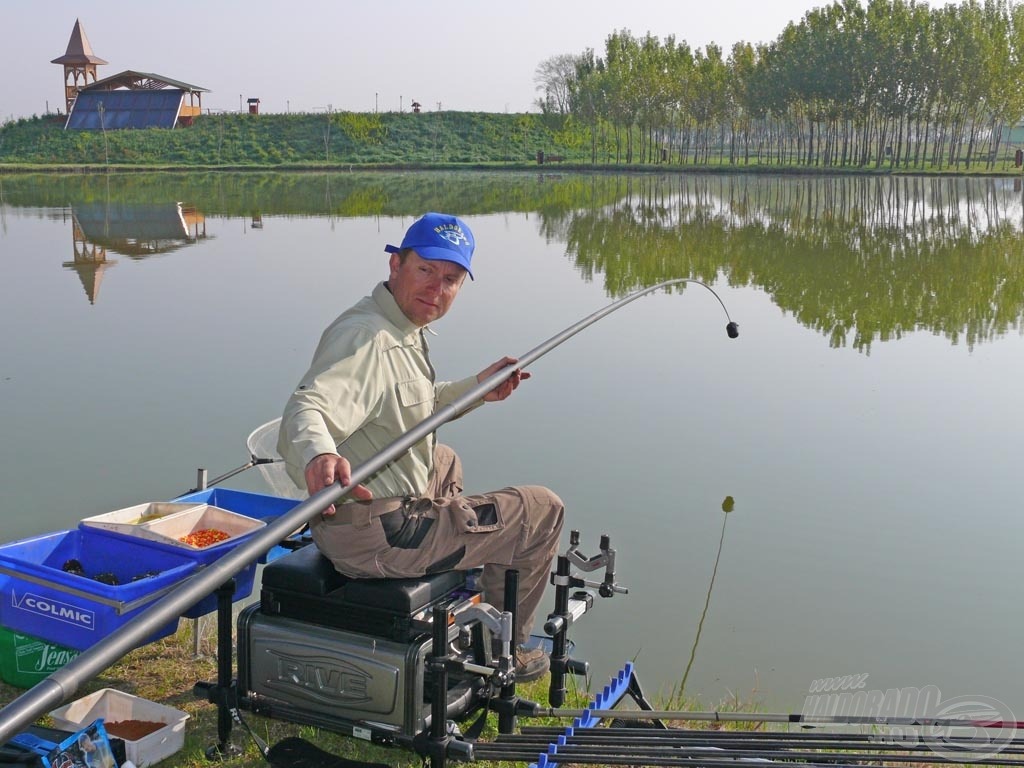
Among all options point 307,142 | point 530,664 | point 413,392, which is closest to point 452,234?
point 413,392

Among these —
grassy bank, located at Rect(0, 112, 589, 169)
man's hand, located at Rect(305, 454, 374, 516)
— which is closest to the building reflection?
man's hand, located at Rect(305, 454, 374, 516)

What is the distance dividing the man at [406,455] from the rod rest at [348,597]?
0.05 metres

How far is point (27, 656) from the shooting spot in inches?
130

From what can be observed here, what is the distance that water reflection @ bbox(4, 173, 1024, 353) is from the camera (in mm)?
12203

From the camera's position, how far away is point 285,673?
9.06 ft

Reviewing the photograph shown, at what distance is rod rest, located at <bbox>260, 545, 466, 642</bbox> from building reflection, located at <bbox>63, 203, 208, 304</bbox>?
997 cm

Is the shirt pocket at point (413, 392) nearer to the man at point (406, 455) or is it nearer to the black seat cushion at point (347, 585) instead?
the man at point (406, 455)

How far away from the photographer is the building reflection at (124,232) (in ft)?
49.2

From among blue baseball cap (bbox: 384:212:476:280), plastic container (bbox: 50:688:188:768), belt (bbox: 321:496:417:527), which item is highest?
blue baseball cap (bbox: 384:212:476:280)

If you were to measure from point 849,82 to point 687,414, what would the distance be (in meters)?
52.7

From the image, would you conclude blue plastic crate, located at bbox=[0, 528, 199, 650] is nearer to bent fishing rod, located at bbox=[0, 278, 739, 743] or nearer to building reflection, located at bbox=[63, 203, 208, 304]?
bent fishing rod, located at bbox=[0, 278, 739, 743]

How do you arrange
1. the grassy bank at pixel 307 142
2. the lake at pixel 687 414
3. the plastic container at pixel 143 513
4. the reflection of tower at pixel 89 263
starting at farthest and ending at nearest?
the grassy bank at pixel 307 142 < the reflection of tower at pixel 89 263 < the lake at pixel 687 414 < the plastic container at pixel 143 513

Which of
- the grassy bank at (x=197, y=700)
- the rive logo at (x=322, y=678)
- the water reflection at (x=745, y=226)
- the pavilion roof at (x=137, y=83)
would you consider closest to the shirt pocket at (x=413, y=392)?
the rive logo at (x=322, y=678)

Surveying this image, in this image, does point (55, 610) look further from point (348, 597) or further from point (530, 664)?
point (530, 664)
